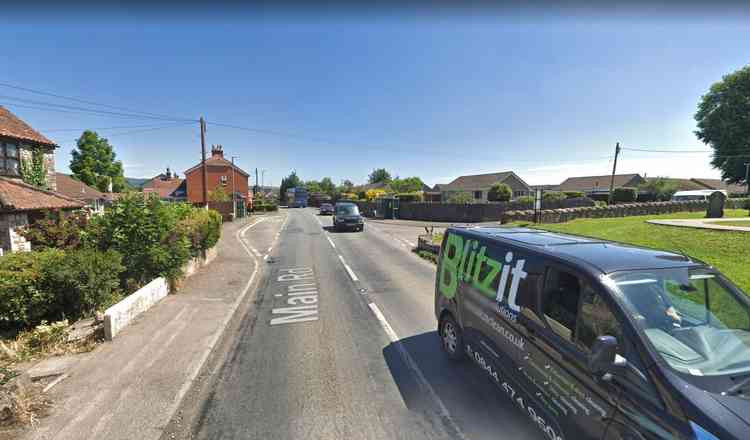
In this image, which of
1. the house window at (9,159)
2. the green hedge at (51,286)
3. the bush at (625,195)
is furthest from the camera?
the bush at (625,195)

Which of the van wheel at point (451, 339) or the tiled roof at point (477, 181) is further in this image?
the tiled roof at point (477, 181)

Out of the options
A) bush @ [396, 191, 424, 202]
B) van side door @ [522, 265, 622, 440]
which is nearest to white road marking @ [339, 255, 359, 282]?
van side door @ [522, 265, 622, 440]

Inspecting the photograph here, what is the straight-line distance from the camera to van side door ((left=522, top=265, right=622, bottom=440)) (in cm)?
273

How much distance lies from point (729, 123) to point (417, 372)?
58519mm

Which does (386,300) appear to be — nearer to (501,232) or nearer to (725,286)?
(501,232)

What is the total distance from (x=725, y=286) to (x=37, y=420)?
25.9 feet

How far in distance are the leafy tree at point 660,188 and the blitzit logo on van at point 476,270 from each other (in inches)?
2234

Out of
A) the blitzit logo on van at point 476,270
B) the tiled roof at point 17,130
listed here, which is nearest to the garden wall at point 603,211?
the blitzit logo on van at point 476,270

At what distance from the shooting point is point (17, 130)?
53.4 ft

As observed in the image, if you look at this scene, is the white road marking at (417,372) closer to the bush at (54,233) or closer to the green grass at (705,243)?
the green grass at (705,243)

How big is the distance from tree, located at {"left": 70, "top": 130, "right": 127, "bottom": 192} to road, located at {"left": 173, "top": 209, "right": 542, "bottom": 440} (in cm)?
5118

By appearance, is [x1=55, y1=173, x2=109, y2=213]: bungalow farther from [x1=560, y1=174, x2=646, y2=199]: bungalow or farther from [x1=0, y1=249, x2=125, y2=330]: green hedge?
[x1=560, y1=174, x2=646, y2=199]: bungalow

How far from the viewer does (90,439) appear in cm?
362

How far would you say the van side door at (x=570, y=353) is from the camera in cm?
273
